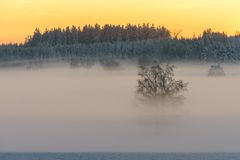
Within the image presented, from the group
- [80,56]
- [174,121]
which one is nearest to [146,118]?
[174,121]

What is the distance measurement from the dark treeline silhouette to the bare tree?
188 inches

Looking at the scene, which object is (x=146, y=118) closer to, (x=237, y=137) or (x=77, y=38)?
(x=237, y=137)

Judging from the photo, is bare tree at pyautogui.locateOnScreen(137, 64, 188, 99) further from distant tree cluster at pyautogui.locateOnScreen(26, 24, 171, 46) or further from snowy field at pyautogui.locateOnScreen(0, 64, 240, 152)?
distant tree cluster at pyautogui.locateOnScreen(26, 24, 171, 46)

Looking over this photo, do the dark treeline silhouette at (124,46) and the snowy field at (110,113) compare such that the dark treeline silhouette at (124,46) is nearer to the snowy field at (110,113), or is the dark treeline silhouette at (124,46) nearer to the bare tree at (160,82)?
the snowy field at (110,113)

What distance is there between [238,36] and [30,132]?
15978 mm

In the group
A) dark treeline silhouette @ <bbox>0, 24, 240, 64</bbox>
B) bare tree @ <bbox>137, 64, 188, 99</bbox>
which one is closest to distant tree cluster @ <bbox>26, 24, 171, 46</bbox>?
dark treeline silhouette @ <bbox>0, 24, 240, 64</bbox>

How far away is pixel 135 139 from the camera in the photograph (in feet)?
179

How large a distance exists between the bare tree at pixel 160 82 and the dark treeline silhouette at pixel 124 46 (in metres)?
4.79

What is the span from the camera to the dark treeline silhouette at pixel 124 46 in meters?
63.6

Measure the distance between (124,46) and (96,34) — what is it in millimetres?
7264

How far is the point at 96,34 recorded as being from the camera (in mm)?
75688

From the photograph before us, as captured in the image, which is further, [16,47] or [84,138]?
[16,47]

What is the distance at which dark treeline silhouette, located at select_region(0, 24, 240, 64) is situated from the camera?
2504 inches

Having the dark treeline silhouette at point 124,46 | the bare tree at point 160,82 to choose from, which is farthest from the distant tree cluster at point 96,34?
the bare tree at point 160,82
